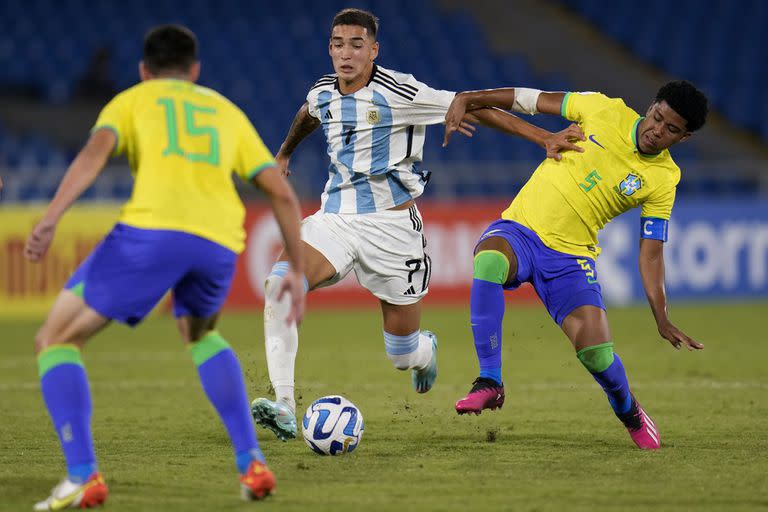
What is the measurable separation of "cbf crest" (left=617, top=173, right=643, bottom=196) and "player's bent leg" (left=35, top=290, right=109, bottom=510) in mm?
3204

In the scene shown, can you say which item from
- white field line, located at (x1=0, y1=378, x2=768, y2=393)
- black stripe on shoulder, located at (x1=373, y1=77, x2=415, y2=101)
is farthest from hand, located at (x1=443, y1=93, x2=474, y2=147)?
white field line, located at (x1=0, y1=378, x2=768, y2=393)

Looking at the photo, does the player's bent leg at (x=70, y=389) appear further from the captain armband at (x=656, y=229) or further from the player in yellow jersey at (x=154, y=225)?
the captain armband at (x=656, y=229)

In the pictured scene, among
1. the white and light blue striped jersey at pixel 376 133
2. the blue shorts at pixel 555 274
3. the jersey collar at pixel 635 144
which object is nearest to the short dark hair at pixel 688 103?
the jersey collar at pixel 635 144

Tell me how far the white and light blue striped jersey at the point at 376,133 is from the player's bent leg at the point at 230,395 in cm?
230

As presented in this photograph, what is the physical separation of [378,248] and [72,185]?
2.81 m

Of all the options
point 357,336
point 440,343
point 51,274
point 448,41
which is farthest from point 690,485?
point 448,41

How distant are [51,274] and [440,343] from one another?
223 inches

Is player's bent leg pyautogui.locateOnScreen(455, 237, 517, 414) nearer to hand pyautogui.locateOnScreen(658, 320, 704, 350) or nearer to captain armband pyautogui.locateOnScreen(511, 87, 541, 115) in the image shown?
captain armband pyautogui.locateOnScreen(511, 87, 541, 115)

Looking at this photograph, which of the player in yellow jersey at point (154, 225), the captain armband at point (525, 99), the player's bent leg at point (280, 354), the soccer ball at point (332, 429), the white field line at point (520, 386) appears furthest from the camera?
the white field line at point (520, 386)

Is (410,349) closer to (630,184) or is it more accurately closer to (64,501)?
(630,184)

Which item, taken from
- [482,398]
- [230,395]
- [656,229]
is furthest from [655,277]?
[230,395]

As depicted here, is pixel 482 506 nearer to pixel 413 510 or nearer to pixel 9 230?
pixel 413 510

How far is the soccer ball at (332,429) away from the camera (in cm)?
614

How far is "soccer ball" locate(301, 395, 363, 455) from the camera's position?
6.14 meters
